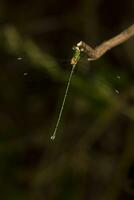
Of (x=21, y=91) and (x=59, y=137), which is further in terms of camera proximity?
(x=21, y=91)

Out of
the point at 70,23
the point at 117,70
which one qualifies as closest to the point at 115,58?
the point at 117,70

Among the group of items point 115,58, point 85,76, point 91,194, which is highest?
point 85,76

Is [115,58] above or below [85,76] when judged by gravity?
below

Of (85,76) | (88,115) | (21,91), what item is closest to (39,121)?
(21,91)

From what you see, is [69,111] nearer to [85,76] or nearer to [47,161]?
[47,161]

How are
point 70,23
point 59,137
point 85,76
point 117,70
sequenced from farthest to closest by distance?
point 70,23, point 59,137, point 117,70, point 85,76

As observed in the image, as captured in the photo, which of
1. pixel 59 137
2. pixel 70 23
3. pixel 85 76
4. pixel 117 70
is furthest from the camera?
pixel 70 23
